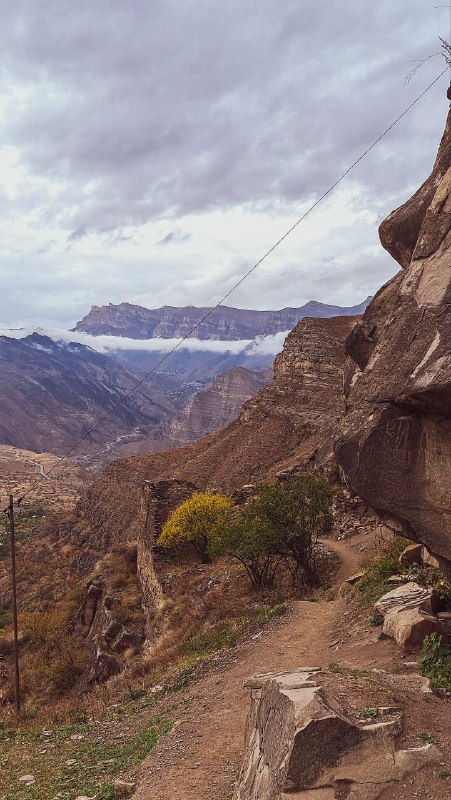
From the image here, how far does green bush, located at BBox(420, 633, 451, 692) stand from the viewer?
7.64 m

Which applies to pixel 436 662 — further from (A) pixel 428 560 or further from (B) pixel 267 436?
(B) pixel 267 436

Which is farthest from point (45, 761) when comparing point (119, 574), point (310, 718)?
point (119, 574)

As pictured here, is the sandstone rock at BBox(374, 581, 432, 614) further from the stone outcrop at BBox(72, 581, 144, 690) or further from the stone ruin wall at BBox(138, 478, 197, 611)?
the stone ruin wall at BBox(138, 478, 197, 611)

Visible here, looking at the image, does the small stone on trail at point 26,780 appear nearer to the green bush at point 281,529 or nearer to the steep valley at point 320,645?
the steep valley at point 320,645

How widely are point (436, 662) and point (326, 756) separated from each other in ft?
11.4

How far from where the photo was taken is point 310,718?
18.6 feet

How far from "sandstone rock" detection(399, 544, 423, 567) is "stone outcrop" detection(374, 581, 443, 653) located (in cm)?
169

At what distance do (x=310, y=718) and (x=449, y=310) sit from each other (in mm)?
4767

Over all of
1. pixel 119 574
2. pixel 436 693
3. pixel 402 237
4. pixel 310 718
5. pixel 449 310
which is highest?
pixel 402 237

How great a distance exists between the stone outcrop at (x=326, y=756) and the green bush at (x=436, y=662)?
2.06 metres

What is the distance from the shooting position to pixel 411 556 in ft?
46.0

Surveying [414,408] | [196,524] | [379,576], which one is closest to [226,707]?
[379,576]

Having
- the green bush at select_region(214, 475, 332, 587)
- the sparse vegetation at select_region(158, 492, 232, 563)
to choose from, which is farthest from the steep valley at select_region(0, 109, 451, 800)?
the sparse vegetation at select_region(158, 492, 232, 563)

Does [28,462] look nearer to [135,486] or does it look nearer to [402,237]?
[135,486]
